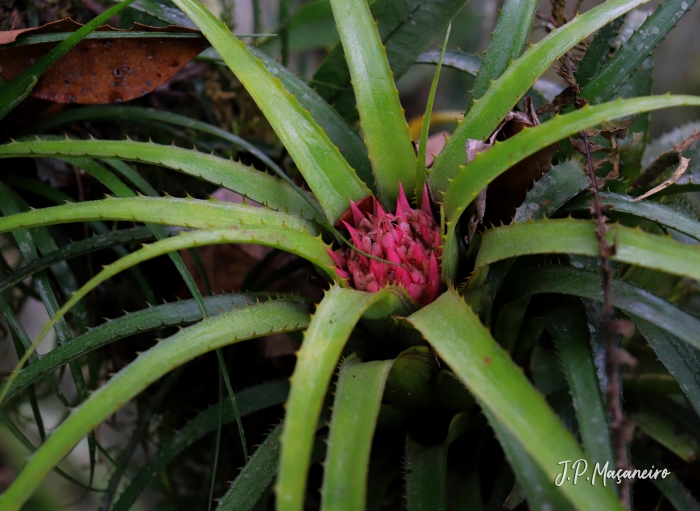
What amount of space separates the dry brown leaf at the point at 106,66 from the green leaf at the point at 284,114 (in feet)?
0.63

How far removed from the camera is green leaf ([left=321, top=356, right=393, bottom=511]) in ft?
1.68

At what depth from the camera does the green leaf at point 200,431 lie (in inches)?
32.8

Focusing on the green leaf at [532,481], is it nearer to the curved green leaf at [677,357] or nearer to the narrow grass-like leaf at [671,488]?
the curved green leaf at [677,357]

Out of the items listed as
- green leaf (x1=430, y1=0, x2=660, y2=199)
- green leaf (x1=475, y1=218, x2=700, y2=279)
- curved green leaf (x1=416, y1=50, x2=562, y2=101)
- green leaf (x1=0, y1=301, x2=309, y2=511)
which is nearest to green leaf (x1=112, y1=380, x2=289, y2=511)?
green leaf (x1=0, y1=301, x2=309, y2=511)

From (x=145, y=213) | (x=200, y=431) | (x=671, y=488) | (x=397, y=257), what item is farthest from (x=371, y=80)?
(x=671, y=488)

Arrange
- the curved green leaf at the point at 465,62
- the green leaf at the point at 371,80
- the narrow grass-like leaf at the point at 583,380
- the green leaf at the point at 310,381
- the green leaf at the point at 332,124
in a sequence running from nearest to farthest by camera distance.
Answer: the green leaf at the point at 310,381
the narrow grass-like leaf at the point at 583,380
the green leaf at the point at 371,80
the green leaf at the point at 332,124
the curved green leaf at the point at 465,62

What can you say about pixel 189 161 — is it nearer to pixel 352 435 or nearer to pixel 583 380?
pixel 352 435

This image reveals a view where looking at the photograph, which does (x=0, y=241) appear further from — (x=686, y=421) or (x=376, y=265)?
(x=686, y=421)

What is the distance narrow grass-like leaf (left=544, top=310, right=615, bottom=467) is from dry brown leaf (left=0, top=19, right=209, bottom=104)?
0.74 m

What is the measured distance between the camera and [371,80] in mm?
789

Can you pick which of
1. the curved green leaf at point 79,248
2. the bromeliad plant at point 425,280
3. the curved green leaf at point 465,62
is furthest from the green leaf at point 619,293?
the curved green leaf at point 79,248

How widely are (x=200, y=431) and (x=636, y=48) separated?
0.93 metres

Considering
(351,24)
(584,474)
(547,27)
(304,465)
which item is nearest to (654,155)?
(547,27)

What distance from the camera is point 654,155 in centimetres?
108
